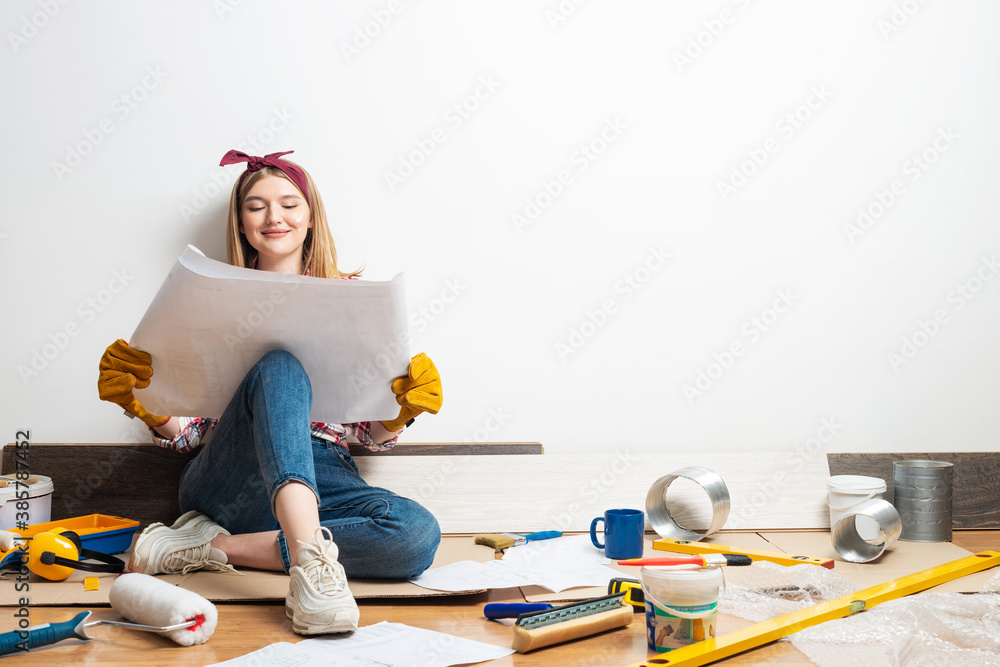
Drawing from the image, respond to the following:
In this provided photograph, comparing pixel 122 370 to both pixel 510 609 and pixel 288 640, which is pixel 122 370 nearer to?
pixel 288 640

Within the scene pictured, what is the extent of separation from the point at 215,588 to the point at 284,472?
0.29 m

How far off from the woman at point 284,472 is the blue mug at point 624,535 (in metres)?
0.34

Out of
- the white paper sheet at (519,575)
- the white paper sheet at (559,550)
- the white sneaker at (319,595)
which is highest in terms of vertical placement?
the white sneaker at (319,595)

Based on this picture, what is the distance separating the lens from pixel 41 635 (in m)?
0.95

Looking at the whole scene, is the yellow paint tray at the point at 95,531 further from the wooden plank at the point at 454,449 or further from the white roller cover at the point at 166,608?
the wooden plank at the point at 454,449

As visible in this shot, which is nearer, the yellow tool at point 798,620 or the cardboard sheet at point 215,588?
the yellow tool at point 798,620

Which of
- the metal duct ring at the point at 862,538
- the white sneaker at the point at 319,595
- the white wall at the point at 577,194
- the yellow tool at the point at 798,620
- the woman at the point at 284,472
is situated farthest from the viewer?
the white wall at the point at 577,194

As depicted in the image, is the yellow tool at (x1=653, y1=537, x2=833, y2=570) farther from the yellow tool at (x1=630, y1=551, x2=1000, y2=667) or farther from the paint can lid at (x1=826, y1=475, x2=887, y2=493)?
the paint can lid at (x1=826, y1=475, x2=887, y2=493)

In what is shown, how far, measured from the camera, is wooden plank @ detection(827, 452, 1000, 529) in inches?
71.6

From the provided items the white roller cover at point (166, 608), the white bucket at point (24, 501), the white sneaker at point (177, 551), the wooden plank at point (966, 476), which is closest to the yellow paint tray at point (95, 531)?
the white bucket at point (24, 501)

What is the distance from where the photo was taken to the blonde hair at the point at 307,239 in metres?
1.61

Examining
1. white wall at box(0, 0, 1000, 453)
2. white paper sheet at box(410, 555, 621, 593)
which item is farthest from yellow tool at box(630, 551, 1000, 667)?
white wall at box(0, 0, 1000, 453)

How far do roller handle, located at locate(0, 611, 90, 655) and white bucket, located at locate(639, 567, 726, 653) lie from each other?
0.74 metres

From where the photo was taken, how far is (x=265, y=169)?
1.61m
